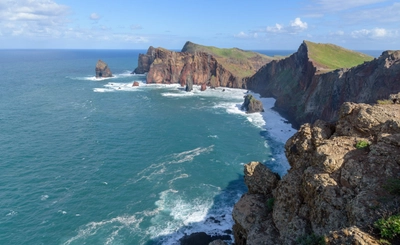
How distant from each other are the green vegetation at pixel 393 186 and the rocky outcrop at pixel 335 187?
0.59 ft

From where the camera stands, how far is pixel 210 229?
1640 inches

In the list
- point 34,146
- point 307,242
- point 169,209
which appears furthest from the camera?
point 34,146

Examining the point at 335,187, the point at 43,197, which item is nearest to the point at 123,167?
the point at 43,197

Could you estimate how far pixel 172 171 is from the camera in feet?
189

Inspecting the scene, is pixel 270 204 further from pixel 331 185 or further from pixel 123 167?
pixel 123 167

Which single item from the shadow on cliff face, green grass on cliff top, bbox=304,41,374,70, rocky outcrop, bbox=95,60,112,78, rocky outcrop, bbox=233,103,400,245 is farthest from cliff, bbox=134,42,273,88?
rocky outcrop, bbox=233,103,400,245

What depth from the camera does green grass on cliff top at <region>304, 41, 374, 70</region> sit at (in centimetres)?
11312

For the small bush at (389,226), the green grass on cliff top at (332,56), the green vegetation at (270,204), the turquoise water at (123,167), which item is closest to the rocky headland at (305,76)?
the green grass on cliff top at (332,56)

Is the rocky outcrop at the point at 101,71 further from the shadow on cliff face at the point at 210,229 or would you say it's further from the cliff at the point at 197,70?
the shadow on cliff face at the point at 210,229

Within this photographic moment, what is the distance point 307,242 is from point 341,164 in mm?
6422

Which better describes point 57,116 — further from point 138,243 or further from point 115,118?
point 138,243

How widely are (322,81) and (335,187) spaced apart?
77682 millimetres

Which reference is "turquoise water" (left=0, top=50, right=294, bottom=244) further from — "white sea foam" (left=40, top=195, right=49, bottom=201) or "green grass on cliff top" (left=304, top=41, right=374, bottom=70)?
"green grass on cliff top" (left=304, top=41, right=374, bottom=70)

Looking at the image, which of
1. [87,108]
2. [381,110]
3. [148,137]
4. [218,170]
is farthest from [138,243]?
[87,108]
